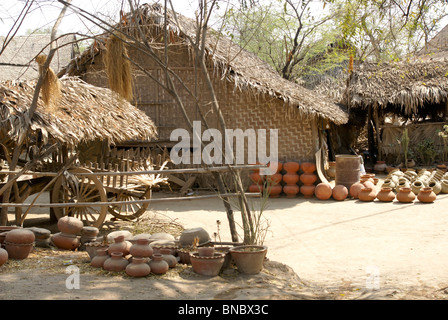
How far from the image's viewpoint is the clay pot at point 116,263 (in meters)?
4.27

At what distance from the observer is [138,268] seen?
4.14m

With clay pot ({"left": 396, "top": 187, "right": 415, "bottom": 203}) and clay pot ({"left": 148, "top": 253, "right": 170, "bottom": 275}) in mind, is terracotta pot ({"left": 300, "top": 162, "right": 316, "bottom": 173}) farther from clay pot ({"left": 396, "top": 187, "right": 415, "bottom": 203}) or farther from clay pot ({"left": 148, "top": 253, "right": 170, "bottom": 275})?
clay pot ({"left": 148, "top": 253, "right": 170, "bottom": 275})

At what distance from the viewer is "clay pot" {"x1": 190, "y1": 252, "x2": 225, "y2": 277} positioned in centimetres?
431

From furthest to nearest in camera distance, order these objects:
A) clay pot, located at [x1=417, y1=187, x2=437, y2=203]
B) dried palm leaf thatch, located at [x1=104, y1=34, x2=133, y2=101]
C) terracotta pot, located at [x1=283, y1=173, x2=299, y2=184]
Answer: terracotta pot, located at [x1=283, y1=173, x2=299, y2=184] → clay pot, located at [x1=417, y1=187, x2=437, y2=203] → dried palm leaf thatch, located at [x1=104, y1=34, x2=133, y2=101]

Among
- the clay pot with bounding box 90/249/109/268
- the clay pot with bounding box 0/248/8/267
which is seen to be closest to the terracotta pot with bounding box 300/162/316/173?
the clay pot with bounding box 90/249/109/268

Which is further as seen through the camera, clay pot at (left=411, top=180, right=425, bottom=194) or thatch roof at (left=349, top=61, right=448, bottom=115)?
thatch roof at (left=349, top=61, right=448, bottom=115)

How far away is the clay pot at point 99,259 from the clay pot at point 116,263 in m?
0.11

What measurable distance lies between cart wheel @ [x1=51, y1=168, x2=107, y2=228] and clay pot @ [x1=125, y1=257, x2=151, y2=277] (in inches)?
88.2

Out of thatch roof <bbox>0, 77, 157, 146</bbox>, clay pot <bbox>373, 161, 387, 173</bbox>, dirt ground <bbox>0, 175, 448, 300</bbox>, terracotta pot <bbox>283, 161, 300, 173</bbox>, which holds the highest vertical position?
thatch roof <bbox>0, 77, 157, 146</bbox>

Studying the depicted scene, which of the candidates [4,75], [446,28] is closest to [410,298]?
[4,75]

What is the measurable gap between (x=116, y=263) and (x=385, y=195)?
21.8ft

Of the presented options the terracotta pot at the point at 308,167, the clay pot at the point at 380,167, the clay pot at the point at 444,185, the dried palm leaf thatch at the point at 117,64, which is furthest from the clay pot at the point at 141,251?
the clay pot at the point at 380,167
